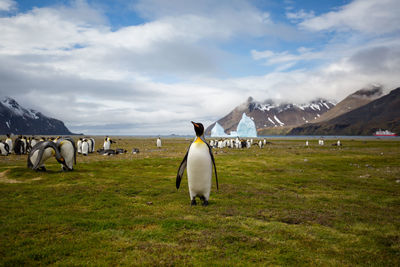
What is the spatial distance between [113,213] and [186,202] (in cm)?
257

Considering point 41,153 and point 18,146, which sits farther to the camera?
point 18,146

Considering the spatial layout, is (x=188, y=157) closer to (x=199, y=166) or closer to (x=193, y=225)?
(x=199, y=166)

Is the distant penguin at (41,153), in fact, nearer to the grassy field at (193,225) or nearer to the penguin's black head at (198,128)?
the grassy field at (193,225)

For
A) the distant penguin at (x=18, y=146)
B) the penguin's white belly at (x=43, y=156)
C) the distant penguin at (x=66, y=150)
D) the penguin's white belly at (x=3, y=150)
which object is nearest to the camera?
the penguin's white belly at (x=43, y=156)

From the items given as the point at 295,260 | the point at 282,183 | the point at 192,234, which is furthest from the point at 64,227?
the point at 282,183

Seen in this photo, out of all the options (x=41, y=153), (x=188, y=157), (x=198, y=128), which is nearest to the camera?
(x=198, y=128)

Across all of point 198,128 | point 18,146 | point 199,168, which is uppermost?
point 198,128

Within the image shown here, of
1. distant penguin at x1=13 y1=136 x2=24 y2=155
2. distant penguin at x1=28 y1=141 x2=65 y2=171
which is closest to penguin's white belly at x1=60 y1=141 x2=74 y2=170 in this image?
distant penguin at x1=28 y1=141 x2=65 y2=171

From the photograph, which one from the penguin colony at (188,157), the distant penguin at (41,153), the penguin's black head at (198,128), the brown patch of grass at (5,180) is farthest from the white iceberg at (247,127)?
the penguin's black head at (198,128)

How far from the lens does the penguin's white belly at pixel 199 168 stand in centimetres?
780

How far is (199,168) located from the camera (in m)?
7.79

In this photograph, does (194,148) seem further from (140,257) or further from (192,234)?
(140,257)

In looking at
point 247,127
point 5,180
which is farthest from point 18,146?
Result: point 247,127

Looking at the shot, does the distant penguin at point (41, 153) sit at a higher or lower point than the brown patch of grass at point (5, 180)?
higher
